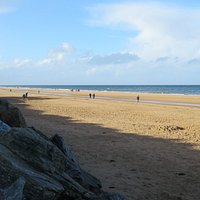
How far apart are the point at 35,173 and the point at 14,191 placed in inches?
35.3

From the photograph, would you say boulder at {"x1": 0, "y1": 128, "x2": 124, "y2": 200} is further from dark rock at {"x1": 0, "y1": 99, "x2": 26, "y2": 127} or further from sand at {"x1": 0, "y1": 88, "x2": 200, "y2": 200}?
dark rock at {"x1": 0, "y1": 99, "x2": 26, "y2": 127}

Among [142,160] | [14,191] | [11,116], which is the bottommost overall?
[142,160]

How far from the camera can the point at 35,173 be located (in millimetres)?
6113

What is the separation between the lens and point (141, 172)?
11.0 meters

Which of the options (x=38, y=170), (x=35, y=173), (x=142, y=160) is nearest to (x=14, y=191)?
(x=35, y=173)

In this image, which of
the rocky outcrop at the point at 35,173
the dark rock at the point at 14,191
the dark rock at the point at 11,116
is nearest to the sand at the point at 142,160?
the rocky outcrop at the point at 35,173

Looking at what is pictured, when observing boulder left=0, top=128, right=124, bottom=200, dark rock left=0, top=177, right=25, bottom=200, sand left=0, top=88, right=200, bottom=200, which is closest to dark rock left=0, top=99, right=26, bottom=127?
sand left=0, top=88, right=200, bottom=200

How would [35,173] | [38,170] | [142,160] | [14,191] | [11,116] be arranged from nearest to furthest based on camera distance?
[14,191], [35,173], [38,170], [11,116], [142,160]

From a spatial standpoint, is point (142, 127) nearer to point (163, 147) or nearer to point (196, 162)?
point (163, 147)

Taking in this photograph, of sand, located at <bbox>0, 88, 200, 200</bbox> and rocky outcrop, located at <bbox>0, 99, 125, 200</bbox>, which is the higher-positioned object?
rocky outcrop, located at <bbox>0, 99, 125, 200</bbox>

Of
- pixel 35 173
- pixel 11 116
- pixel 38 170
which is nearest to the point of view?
pixel 35 173

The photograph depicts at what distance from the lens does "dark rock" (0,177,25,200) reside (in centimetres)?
515

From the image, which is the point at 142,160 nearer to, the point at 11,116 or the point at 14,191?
the point at 11,116

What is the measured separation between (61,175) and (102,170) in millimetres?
4511
